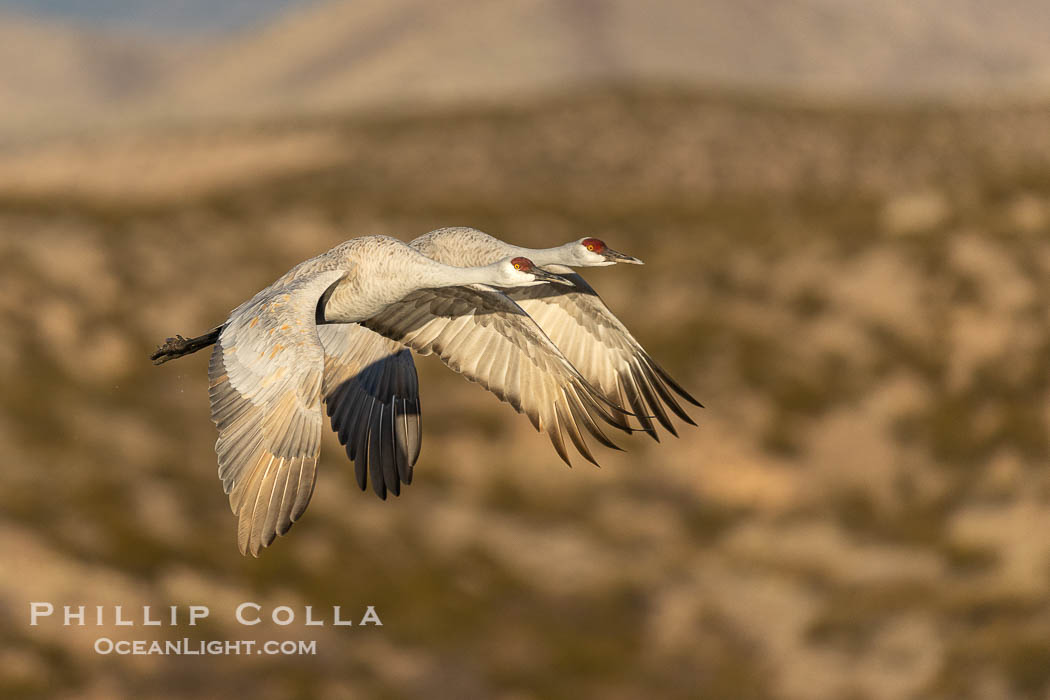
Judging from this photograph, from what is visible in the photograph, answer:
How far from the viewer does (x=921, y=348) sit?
29.3 m

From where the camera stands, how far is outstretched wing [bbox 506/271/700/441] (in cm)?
938

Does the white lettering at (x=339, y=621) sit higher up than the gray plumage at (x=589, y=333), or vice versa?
the white lettering at (x=339, y=621)

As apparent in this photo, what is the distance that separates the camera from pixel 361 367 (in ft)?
30.7

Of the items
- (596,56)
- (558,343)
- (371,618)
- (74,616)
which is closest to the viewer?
(558,343)

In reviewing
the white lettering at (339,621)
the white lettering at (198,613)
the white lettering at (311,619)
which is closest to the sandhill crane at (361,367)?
the white lettering at (311,619)

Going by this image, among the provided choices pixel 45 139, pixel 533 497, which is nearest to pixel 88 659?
pixel 533 497

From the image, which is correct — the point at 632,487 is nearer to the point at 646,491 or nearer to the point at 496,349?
the point at 646,491

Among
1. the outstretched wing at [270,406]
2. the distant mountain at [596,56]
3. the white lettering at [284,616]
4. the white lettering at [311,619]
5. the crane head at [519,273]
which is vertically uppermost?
the distant mountain at [596,56]

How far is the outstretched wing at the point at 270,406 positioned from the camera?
6367 mm

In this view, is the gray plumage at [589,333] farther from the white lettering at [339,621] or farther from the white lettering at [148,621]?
the white lettering at [148,621]

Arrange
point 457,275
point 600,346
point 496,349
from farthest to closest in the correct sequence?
point 600,346, point 496,349, point 457,275

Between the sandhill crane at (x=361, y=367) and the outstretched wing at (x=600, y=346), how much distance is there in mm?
790

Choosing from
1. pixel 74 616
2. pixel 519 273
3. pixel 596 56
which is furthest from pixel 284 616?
pixel 596 56

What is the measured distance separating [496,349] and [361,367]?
1.26 m
